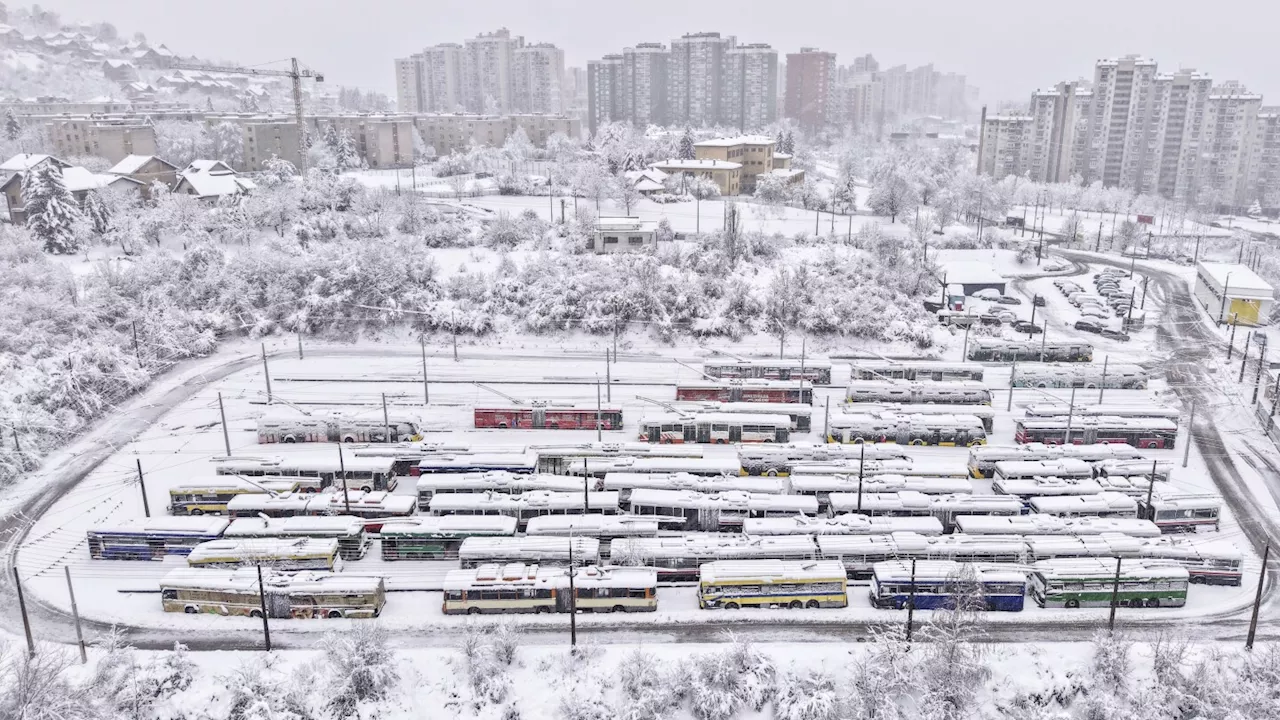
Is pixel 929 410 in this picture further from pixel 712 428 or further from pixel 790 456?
pixel 712 428

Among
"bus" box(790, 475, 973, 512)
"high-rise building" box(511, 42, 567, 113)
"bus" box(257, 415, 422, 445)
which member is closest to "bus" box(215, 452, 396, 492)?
"bus" box(257, 415, 422, 445)

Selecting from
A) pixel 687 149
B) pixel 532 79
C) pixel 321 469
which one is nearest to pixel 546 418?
pixel 321 469

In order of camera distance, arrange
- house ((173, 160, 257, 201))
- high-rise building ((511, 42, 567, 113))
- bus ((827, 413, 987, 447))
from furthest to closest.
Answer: high-rise building ((511, 42, 567, 113)), house ((173, 160, 257, 201)), bus ((827, 413, 987, 447))

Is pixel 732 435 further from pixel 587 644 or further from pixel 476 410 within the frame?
pixel 587 644

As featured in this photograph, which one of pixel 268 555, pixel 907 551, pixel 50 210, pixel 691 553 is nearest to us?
pixel 268 555

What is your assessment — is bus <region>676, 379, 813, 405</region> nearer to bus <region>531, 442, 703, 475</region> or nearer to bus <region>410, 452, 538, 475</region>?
bus <region>531, 442, 703, 475</region>

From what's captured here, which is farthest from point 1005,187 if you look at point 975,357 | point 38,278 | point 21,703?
point 21,703
